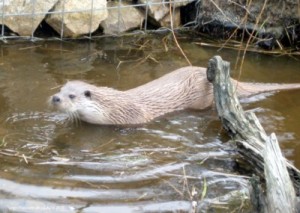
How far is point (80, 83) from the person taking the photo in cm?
433

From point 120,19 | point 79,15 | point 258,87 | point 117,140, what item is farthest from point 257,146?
point 120,19

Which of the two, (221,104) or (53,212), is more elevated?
(221,104)

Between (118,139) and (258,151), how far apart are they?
0.93 m

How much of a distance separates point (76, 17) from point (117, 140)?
1837mm

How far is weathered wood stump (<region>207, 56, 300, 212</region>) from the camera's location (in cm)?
296

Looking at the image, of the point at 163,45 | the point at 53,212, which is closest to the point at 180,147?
the point at 53,212

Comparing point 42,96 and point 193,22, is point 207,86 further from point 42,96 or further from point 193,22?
point 193,22

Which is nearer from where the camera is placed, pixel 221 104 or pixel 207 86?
pixel 221 104

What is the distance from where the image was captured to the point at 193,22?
616 centimetres

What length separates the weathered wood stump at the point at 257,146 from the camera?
296cm

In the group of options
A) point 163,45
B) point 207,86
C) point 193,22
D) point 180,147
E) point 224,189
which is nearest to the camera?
point 224,189

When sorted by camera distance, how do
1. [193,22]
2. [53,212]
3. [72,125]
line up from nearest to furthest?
[53,212] < [72,125] < [193,22]

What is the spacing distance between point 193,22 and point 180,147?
2.38m

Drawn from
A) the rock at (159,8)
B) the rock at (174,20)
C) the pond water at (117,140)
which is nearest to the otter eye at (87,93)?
the pond water at (117,140)
